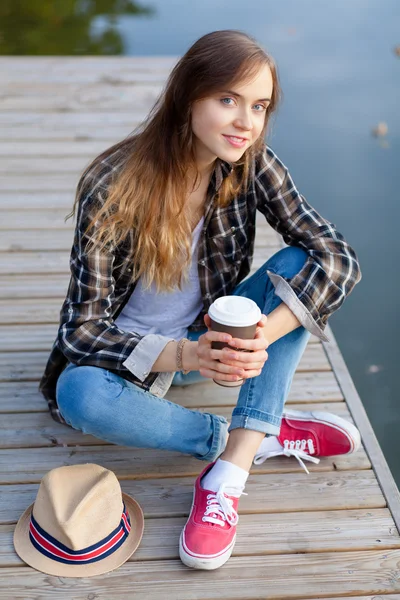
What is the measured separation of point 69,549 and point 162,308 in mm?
622

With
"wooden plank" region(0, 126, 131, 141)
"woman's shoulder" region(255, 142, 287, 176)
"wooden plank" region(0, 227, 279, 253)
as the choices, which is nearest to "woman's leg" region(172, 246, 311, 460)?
"woman's shoulder" region(255, 142, 287, 176)

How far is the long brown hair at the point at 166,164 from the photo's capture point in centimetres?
161

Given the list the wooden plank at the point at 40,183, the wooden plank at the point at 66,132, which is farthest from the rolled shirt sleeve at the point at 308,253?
the wooden plank at the point at 66,132

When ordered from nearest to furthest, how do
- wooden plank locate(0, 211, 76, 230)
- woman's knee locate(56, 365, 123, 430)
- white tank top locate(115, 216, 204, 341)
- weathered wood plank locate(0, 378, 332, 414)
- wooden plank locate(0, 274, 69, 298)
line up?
1. woman's knee locate(56, 365, 123, 430)
2. white tank top locate(115, 216, 204, 341)
3. weathered wood plank locate(0, 378, 332, 414)
4. wooden plank locate(0, 274, 69, 298)
5. wooden plank locate(0, 211, 76, 230)

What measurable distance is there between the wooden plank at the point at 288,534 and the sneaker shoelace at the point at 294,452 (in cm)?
17

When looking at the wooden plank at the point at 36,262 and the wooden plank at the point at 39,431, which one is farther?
the wooden plank at the point at 36,262

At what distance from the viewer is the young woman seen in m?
1.65

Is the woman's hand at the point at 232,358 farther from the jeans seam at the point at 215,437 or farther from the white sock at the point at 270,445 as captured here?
the white sock at the point at 270,445

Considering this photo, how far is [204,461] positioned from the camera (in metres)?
1.93

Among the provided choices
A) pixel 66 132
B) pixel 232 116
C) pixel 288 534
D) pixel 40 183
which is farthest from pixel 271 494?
pixel 66 132

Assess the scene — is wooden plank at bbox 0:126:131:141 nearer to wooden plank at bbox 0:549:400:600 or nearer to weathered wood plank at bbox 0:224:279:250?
weathered wood plank at bbox 0:224:279:250

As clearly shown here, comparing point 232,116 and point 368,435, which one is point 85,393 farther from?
point 368,435

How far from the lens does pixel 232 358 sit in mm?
1566

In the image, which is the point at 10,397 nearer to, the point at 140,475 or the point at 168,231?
the point at 140,475
